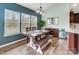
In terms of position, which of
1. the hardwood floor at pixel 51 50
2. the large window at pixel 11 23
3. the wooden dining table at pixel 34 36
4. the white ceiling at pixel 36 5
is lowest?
the hardwood floor at pixel 51 50

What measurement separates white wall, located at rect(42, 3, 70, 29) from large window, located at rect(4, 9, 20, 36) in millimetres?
550

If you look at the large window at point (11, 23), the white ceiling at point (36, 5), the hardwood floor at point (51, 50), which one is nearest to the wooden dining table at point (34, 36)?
the hardwood floor at point (51, 50)

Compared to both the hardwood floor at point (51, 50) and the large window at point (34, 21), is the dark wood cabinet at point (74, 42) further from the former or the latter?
the large window at point (34, 21)

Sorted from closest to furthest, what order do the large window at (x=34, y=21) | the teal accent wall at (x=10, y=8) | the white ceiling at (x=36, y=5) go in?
the teal accent wall at (x=10, y=8), the white ceiling at (x=36, y=5), the large window at (x=34, y=21)

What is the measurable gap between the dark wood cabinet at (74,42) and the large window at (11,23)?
110 cm

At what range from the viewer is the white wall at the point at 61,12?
2.22 meters

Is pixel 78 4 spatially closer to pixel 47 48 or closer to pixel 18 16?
pixel 47 48

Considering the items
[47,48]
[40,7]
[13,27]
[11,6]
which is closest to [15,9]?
[11,6]

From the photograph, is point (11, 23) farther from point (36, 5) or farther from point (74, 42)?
point (74, 42)

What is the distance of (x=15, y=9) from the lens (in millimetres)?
2166

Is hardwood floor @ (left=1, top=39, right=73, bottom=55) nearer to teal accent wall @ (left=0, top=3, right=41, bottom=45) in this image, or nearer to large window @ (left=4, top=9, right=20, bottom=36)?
teal accent wall @ (left=0, top=3, right=41, bottom=45)

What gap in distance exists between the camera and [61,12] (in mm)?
2244

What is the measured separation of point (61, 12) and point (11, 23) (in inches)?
40.4

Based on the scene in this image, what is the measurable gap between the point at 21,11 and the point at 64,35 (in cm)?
100
